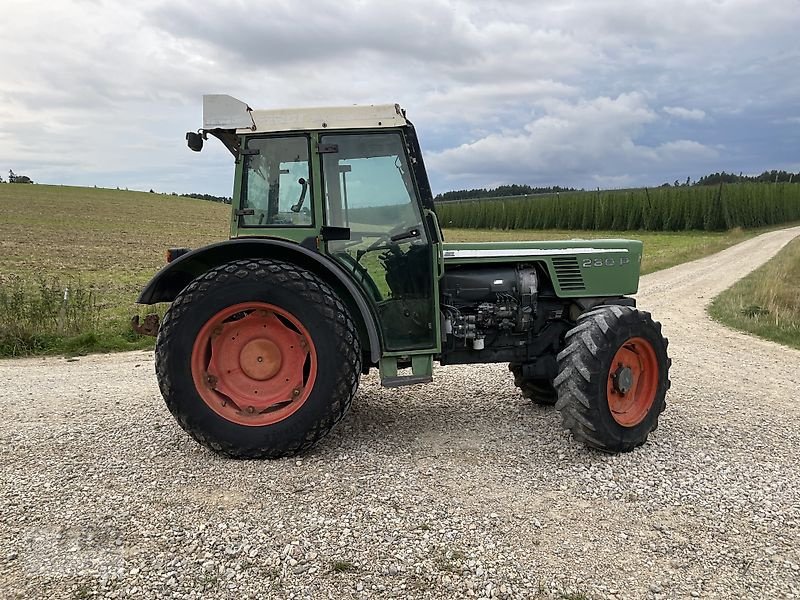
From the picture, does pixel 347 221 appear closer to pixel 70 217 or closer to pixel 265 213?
pixel 265 213

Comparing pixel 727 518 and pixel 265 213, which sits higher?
pixel 265 213

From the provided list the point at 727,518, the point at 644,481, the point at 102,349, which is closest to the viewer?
the point at 727,518

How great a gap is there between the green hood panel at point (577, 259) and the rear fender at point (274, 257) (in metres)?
0.85

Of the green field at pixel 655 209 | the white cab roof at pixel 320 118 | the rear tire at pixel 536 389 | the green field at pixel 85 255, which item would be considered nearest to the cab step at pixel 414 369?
the rear tire at pixel 536 389

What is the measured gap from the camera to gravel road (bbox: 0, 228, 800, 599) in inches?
118

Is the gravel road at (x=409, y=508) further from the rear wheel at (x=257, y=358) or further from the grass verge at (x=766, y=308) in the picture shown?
the grass verge at (x=766, y=308)

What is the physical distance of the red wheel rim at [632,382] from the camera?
14.7 feet

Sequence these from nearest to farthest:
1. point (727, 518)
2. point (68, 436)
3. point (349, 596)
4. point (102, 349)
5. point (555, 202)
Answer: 1. point (349, 596)
2. point (727, 518)
3. point (68, 436)
4. point (102, 349)
5. point (555, 202)

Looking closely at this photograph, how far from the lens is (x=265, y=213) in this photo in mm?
4367

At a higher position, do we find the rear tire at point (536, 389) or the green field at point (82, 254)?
the green field at point (82, 254)

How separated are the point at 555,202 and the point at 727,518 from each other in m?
55.1

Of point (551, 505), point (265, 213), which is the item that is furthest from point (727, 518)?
point (265, 213)

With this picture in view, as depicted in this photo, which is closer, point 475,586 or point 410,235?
point 475,586

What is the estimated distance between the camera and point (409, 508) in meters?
3.64
